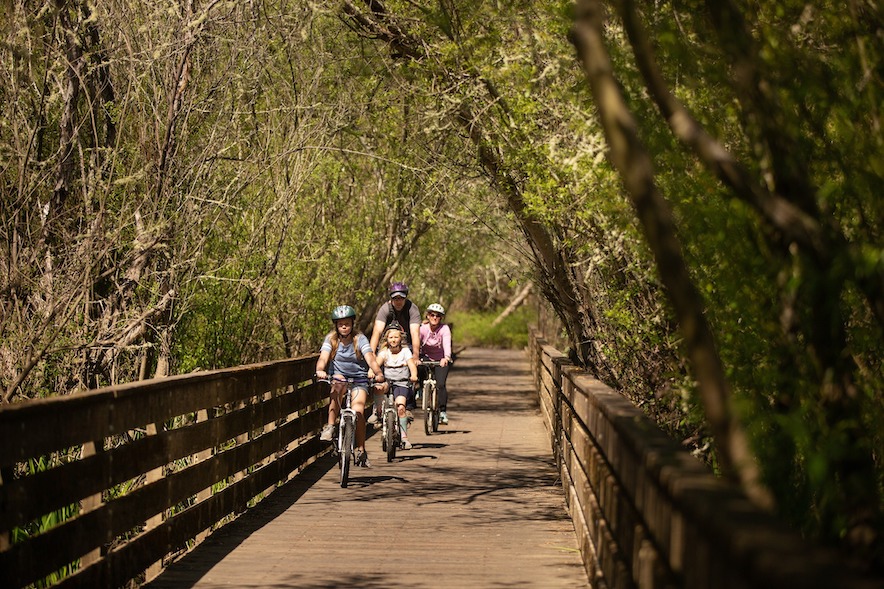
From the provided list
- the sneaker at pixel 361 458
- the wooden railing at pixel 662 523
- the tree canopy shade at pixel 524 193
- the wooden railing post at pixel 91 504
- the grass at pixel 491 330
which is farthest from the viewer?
the grass at pixel 491 330

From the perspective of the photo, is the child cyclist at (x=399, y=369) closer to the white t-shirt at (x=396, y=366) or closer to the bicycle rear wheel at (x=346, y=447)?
the white t-shirt at (x=396, y=366)

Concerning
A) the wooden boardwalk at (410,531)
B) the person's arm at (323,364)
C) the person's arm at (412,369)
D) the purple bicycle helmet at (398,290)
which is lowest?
the wooden boardwalk at (410,531)

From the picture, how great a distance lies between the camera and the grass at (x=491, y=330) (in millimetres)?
71562

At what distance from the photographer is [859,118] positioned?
6.55 m

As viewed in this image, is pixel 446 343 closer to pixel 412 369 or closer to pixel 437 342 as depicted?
pixel 437 342

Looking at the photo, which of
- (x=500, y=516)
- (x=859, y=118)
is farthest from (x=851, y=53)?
(x=500, y=516)

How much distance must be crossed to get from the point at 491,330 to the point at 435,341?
51719 mm

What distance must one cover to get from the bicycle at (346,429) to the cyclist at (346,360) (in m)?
0.04

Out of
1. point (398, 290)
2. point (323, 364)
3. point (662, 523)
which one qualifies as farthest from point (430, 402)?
point (662, 523)

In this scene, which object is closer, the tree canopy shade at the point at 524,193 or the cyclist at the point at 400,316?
the tree canopy shade at the point at 524,193

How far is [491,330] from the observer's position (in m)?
73.1

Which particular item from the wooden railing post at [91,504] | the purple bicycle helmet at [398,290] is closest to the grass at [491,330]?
the purple bicycle helmet at [398,290]

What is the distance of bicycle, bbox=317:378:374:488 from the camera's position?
1396cm

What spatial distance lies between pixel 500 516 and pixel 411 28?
5.64 meters
